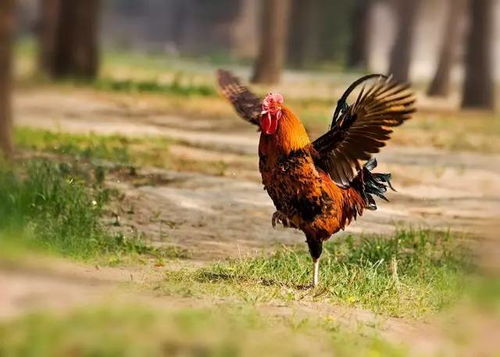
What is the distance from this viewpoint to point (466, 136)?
2064 cm

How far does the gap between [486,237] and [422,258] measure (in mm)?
1308

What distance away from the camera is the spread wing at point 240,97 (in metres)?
8.77

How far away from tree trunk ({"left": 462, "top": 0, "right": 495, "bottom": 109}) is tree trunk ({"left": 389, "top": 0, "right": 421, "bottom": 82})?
6.72 m

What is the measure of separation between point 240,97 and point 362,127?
123 cm

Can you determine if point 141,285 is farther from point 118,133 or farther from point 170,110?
point 170,110

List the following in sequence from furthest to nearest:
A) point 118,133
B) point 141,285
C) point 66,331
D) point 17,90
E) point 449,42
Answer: point 449,42
point 17,90
point 118,133
point 141,285
point 66,331

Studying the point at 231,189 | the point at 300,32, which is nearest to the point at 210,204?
the point at 231,189

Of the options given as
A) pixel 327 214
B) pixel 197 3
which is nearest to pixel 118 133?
pixel 327 214

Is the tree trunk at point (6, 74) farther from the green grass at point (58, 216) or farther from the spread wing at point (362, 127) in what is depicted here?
the spread wing at point (362, 127)

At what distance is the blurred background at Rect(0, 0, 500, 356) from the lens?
20.6ft

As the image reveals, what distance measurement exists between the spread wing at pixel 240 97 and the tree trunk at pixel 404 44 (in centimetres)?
2357

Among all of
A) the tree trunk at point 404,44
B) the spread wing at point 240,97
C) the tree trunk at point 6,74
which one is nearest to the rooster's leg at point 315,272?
the spread wing at point 240,97

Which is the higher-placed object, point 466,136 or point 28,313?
point 28,313

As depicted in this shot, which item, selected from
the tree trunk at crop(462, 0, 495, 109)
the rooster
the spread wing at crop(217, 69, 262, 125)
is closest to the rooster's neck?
the rooster
